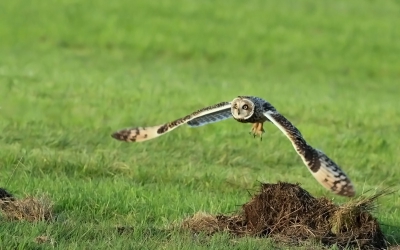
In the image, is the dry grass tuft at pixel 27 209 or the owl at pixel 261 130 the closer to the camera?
the dry grass tuft at pixel 27 209

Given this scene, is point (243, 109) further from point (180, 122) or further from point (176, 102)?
point (176, 102)

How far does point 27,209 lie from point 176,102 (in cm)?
852

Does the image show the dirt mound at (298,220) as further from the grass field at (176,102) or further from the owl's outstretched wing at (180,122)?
the owl's outstretched wing at (180,122)

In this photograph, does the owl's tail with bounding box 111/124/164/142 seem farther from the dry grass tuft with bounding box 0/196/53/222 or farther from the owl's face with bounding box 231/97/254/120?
the dry grass tuft with bounding box 0/196/53/222

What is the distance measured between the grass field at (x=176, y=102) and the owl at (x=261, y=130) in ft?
2.35

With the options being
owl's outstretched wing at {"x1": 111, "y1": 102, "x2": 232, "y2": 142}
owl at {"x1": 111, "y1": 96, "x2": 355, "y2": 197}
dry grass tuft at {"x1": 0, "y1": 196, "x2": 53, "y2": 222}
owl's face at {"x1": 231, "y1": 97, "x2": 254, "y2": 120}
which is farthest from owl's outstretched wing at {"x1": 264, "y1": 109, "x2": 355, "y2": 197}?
dry grass tuft at {"x1": 0, "y1": 196, "x2": 53, "y2": 222}

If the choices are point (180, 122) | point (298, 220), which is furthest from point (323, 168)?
point (180, 122)

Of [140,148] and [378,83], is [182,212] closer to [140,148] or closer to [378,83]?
[140,148]

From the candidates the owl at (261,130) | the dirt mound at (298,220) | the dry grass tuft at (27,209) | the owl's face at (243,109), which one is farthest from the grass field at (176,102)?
the owl's face at (243,109)

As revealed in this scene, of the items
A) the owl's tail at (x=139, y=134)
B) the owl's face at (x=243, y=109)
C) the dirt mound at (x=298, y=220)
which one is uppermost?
the owl's face at (x=243, y=109)

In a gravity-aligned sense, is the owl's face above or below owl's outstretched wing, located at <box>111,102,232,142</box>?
above

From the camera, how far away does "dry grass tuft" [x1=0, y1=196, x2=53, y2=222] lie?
750cm

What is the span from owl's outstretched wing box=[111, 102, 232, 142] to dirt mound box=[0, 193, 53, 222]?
4.05 feet

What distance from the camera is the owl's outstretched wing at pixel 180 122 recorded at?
8.51 m
